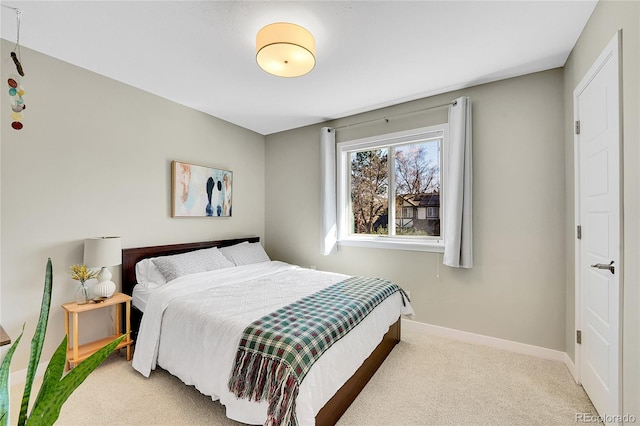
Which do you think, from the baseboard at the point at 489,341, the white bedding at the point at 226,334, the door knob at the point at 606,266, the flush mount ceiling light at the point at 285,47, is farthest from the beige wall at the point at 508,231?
the flush mount ceiling light at the point at 285,47

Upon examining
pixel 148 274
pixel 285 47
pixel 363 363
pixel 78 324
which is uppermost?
pixel 285 47

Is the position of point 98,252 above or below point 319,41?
below

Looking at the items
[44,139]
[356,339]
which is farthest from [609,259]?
[44,139]

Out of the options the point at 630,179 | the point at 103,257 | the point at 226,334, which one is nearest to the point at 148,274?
the point at 103,257

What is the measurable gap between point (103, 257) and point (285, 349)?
5.98ft

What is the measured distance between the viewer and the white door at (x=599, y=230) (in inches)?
62.5

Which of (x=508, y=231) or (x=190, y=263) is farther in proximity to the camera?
(x=190, y=263)

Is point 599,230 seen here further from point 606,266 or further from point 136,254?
point 136,254

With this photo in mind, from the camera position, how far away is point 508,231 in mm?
2744

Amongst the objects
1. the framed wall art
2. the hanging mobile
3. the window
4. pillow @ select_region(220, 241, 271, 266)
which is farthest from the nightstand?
the window

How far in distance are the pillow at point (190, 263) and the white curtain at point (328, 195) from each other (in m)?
1.22

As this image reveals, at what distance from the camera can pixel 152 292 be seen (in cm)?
247

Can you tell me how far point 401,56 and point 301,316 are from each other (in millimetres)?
2148

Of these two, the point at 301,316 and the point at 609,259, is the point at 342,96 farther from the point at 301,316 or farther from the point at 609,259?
the point at 609,259
